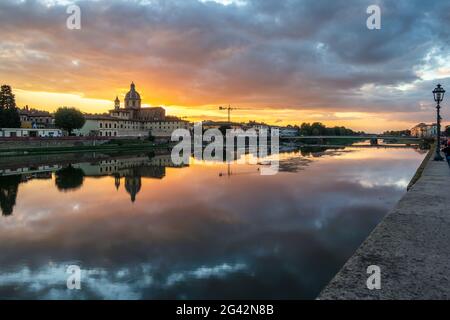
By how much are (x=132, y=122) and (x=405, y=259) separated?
250 feet

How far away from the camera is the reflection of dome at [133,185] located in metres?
16.1

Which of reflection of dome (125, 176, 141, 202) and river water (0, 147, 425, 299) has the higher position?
reflection of dome (125, 176, 141, 202)

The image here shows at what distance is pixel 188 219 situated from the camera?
35.7 feet

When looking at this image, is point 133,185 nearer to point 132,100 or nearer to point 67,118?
point 67,118

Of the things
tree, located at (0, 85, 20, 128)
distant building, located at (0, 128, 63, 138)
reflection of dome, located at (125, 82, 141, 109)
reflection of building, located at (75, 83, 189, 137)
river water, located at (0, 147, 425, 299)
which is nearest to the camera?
river water, located at (0, 147, 425, 299)

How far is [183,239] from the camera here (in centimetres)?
870

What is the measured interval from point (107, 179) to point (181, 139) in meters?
58.3

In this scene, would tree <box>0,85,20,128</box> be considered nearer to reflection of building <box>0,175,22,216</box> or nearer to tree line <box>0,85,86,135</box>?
tree line <box>0,85,86,135</box>

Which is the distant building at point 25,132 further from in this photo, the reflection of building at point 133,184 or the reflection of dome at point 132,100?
the reflection of dome at point 132,100

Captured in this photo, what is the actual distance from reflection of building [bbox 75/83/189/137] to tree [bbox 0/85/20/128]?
1230 centimetres

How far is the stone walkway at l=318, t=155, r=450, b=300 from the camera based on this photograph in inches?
139

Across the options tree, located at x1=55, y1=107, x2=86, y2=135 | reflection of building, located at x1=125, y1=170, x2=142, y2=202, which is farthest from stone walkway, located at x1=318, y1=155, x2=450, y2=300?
tree, located at x1=55, y1=107, x2=86, y2=135
